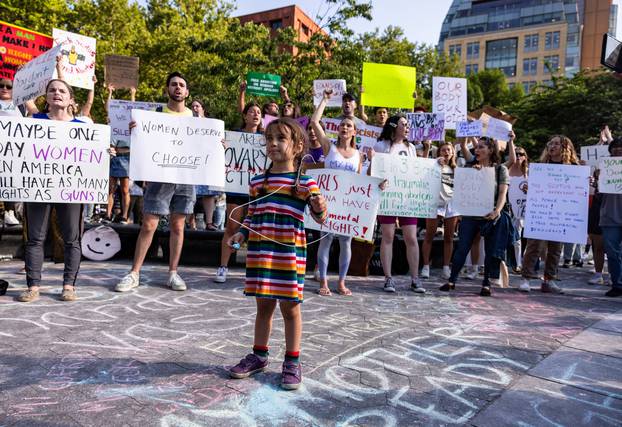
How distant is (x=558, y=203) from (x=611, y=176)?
74 centimetres

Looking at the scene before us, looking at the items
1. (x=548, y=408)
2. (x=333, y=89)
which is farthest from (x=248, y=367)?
(x=333, y=89)

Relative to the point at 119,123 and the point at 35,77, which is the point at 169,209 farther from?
the point at 119,123

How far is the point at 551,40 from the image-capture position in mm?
72062

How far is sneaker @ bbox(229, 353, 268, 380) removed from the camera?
8.80 ft

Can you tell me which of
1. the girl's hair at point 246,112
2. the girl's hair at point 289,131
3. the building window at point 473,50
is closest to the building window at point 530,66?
the building window at point 473,50

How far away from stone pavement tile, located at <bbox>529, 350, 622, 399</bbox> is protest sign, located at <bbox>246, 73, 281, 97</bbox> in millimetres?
5979

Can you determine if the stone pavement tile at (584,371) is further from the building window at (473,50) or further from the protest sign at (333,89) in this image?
the building window at (473,50)

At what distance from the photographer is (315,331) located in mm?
3664

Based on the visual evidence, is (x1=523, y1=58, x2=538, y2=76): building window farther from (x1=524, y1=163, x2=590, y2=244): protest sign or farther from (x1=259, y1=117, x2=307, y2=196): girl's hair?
(x1=259, y1=117, x2=307, y2=196): girl's hair

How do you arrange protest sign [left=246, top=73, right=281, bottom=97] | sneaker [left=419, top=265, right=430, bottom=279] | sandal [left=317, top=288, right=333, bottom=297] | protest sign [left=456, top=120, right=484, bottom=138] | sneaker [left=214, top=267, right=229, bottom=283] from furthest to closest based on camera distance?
protest sign [left=246, top=73, right=281, bottom=97] → protest sign [left=456, top=120, right=484, bottom=138] → sneaker [left=419, top=265, right=430, bottom=279] → sneaker [left=214, top=267, right=229, bottom=283] → sandal [left=317, top=288, right=333, bottom=297]

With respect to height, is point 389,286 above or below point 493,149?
below

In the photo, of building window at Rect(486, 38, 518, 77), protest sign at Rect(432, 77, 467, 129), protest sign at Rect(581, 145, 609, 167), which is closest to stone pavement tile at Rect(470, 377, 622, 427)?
protest sign at Rect(432, 77, 467, 129)

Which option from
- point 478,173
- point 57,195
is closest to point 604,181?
point 478,173

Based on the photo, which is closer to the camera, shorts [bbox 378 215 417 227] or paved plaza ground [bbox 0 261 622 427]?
paved plaza ground [bbox 0 261 622 427]
